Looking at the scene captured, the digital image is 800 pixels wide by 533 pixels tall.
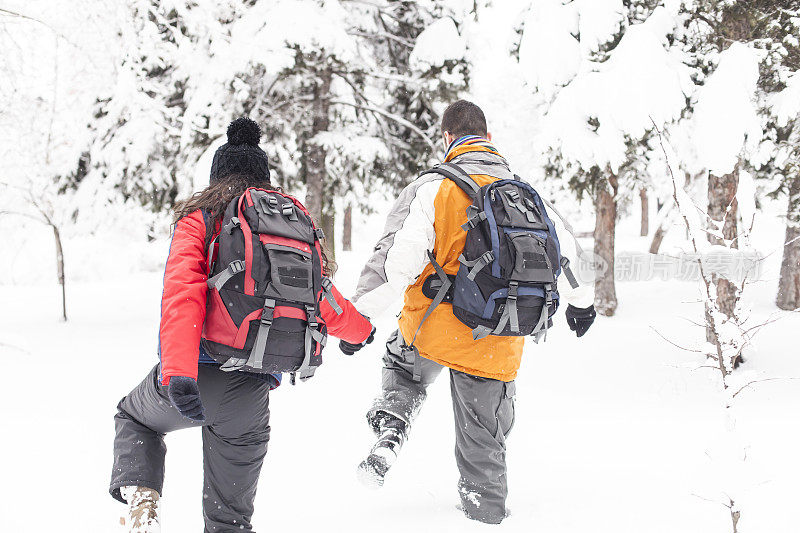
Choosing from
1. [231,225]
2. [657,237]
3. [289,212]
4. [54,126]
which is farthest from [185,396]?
[657,237]

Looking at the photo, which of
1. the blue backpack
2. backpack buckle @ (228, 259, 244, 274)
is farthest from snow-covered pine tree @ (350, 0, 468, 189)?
backpack buckle @ (228, 259, 244, 274)

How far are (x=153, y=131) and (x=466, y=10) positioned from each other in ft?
19.2

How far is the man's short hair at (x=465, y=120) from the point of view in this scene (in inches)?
148

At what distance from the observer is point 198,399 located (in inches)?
91.4

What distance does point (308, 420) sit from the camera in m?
6.04

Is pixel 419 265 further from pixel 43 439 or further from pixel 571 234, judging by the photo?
pixel 43 439

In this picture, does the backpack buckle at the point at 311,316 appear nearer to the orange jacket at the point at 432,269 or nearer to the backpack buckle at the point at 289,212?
the backpack buckle at the point at 289,212

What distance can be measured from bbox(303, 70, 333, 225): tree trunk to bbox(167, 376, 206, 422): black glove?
853cm

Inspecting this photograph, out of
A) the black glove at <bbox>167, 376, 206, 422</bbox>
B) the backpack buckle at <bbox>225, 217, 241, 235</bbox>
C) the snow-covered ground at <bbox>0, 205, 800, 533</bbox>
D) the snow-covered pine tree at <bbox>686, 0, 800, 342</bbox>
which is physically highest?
the snow-covered pine tree at <bbox>686, 0, 800, 342</bbox>

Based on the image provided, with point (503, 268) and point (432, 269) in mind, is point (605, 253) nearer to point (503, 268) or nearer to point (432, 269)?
point (432, 269)

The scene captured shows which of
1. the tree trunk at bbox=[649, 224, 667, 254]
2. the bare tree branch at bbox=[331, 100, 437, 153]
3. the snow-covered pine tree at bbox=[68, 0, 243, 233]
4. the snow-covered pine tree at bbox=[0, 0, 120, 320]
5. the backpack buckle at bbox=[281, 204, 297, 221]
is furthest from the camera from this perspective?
the tree trunk at bbox=[649, 224, 667, 254]

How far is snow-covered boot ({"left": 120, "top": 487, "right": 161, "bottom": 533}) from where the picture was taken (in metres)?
2.39

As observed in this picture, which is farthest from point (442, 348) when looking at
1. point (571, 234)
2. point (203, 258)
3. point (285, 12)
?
point (285, 12)

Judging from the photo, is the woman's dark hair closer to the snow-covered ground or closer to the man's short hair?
the man's short hair
